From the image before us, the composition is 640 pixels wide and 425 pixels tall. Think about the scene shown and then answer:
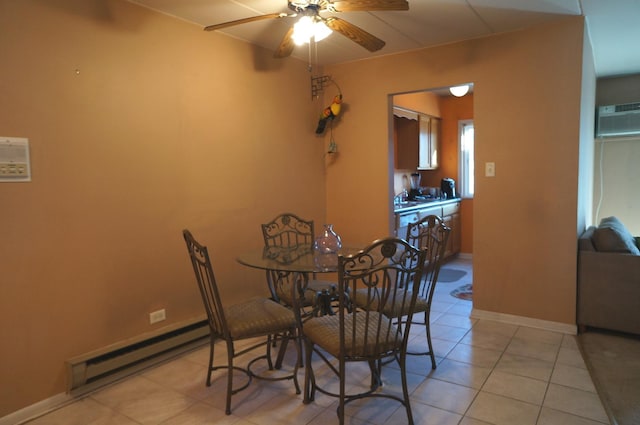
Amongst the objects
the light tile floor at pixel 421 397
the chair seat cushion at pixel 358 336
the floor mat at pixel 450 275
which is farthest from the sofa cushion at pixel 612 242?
the chair seat cushion at pixel 358 336

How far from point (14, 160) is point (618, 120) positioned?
18.5 feet

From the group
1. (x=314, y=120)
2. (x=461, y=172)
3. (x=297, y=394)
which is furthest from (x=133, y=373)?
(x=461, y=172)

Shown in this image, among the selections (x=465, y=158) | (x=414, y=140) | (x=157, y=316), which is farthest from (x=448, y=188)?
(x=157, y=316)

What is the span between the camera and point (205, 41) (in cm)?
301

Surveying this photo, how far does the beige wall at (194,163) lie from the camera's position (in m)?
2.14

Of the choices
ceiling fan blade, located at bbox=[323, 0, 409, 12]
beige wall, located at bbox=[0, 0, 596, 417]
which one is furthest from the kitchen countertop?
ceiling fan blade, located at bbox=[323, 0, 409, 12]

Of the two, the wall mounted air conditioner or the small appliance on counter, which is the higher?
the wall mounted air conditioner

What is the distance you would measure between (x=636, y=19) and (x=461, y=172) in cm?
300

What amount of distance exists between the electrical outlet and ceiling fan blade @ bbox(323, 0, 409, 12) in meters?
2.19

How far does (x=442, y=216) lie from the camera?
5.18 meters

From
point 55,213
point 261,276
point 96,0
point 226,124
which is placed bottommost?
point 261,276

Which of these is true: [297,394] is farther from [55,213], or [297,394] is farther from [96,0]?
[96,0]

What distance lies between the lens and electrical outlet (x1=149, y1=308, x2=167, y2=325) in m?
2.71

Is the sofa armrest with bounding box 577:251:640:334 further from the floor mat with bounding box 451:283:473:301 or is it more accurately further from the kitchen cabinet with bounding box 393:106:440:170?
the kitchen cabinet with bounding box 393:106:440:170
